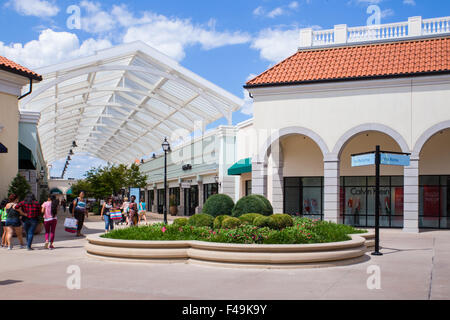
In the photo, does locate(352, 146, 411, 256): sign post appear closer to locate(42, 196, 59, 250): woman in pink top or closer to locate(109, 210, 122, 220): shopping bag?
locate(42, 196, 59, 250): woman in pink top

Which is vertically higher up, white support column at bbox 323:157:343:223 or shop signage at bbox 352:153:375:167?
shop signage at bbox 352:153:375:167

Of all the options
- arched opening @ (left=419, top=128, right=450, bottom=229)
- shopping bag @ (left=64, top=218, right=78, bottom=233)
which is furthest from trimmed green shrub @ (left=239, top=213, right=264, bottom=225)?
arched opening @ (left=419, top=128, right=450, bottom=229)

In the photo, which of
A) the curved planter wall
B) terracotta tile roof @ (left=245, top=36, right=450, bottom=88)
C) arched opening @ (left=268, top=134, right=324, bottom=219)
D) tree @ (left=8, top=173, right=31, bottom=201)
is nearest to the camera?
the curved planter wall

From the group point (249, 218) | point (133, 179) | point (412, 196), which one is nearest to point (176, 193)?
point (133, 179)

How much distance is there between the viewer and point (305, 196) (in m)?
28.8

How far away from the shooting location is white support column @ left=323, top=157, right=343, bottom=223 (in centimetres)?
2442

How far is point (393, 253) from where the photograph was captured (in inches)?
569

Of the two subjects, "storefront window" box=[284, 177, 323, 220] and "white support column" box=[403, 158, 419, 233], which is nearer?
"white support column" box=[403, 158, 419, 233]

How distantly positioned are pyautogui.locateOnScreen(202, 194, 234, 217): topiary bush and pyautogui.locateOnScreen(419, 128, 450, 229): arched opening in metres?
13.1

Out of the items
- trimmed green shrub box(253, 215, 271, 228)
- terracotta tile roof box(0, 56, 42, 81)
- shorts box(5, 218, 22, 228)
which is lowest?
shorts box(5, 218, 22, 228)

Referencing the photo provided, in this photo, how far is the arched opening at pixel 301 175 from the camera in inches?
1098

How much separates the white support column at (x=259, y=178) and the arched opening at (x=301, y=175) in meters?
1.56

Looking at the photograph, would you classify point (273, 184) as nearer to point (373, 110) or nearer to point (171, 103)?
point (373, 110)

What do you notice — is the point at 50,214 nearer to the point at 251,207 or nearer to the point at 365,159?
the point at 251,207
